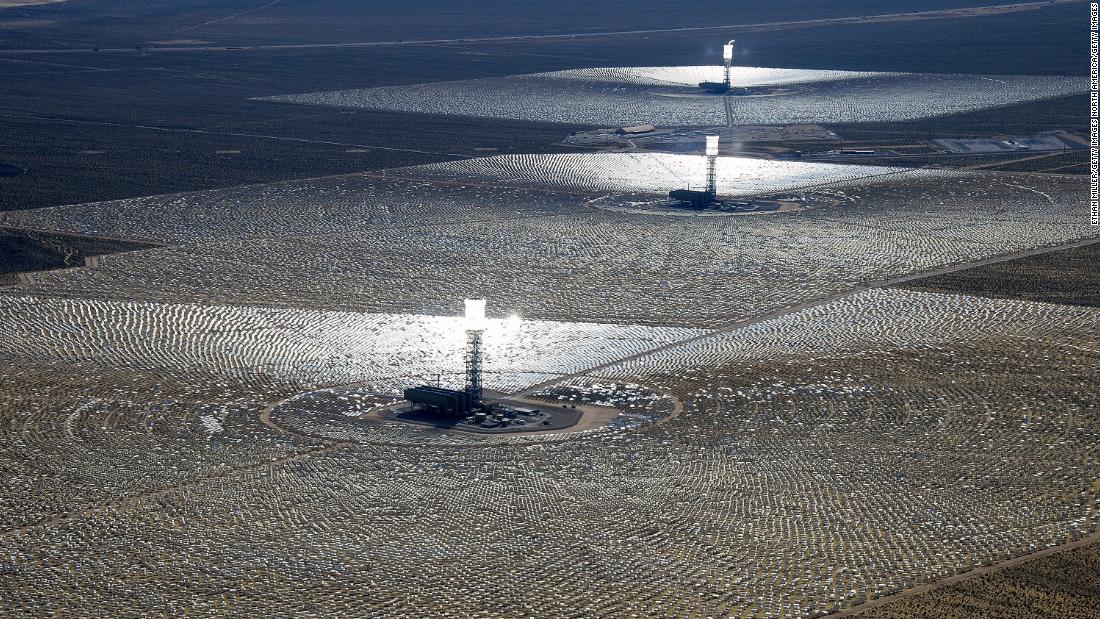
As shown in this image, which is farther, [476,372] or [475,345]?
[476,372]

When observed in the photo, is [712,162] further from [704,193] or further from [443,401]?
[443,401]

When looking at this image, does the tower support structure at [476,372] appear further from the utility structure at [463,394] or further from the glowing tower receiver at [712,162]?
the glowing tower receiver at [712,162]

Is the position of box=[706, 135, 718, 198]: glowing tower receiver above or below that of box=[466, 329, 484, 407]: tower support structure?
above

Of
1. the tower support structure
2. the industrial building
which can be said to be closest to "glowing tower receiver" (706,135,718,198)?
the tower support structure

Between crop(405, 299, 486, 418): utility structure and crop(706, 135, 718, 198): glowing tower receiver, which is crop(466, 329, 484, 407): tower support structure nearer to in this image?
crop(405, 299, 486, 418): utility structure

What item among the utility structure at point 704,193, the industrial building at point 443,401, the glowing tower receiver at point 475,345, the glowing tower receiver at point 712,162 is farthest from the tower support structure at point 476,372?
the glowing tower receiver at point 712,162

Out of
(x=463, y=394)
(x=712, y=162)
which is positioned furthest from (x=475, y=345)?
(x=712, y=162)

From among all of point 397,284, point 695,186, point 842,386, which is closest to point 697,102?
point 695,186
